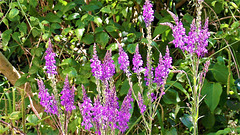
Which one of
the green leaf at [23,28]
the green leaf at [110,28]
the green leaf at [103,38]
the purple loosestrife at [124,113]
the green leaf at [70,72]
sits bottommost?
the purple loosestrife at [124,113]

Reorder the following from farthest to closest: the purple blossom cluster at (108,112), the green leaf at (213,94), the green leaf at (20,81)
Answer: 1. the green leaf at (20,81)
2. the green leaf at (213,94)
3. the purple blossom cluster at (108,112)

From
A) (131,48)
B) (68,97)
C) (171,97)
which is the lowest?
(171,97)

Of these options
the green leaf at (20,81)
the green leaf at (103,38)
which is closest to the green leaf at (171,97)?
the green leaf at (103,38)

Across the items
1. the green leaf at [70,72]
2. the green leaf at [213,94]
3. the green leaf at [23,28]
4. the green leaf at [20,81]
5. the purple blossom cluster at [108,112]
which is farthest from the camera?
Result: the green leaf at [20,81]

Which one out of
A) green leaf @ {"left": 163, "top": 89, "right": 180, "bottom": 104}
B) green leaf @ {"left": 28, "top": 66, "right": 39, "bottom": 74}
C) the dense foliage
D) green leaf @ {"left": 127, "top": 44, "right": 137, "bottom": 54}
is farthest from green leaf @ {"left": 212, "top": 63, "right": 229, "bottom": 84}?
green leaf @ {"left": 28, "top": 66, "right": 39, "bottom": 74}

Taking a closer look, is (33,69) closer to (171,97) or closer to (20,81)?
(20,81)

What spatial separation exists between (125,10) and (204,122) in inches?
28.7

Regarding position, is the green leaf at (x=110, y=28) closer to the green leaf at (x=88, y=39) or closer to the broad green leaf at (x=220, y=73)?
the green leaf at (x=88, y=39)

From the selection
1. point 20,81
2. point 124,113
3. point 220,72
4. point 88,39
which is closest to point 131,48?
point 88,39

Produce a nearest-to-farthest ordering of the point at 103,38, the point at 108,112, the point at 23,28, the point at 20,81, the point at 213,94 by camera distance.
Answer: the point at 108,112
the point at 213,94
the point at 103,38
the point at 23,28
the point at 20,81

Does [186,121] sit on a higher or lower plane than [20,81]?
lower

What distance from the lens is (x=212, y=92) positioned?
1.66 m

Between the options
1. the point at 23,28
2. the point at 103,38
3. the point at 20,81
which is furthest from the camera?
the point at 20,81

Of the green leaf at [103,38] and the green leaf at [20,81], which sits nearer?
the green leaf at [103,38]
